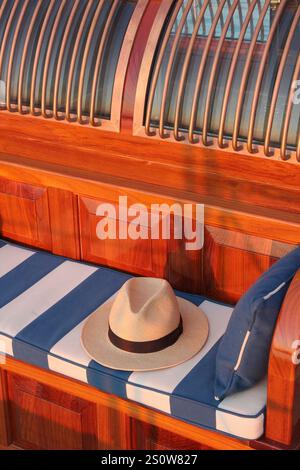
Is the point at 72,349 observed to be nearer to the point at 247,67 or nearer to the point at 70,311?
the point at 70,311

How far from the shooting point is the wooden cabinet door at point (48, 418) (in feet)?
7.66

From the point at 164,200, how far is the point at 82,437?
815mm

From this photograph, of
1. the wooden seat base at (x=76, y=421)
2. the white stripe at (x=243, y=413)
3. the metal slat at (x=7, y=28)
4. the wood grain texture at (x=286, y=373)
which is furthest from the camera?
the metal slat at (x=7, y=28)

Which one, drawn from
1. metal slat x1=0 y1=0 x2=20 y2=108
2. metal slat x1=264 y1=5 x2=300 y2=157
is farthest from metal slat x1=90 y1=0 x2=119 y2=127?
metal slat x1=264 y1=5 x2=300 y2=157

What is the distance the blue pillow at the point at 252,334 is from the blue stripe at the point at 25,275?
801mm

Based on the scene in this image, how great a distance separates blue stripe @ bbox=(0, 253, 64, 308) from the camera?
2383mm

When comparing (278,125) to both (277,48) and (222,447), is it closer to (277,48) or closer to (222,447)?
(277,48)

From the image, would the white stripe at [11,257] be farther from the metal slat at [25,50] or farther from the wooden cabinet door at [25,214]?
the metal slat at [25,50]

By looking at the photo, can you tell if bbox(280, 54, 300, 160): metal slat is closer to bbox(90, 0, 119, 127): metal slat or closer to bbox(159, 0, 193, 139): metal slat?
bbox(159, 0, 193, 139): metal slat

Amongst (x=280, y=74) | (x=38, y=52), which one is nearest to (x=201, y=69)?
(x=280, y=74)

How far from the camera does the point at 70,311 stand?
7.43ft

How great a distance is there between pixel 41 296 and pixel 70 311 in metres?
0.14

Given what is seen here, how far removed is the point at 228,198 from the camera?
224cm

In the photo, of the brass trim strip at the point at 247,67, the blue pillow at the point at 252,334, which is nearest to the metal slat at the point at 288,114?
the brass trim strip at the point at 247,67
